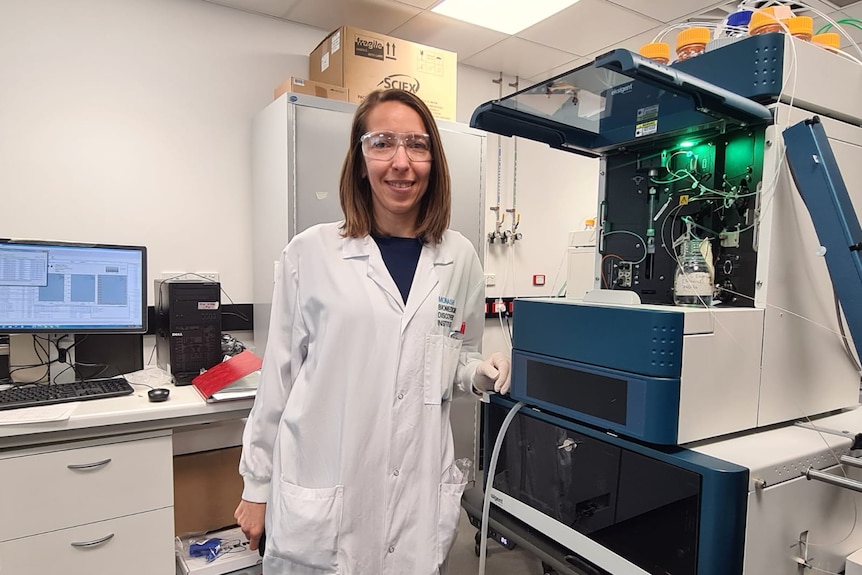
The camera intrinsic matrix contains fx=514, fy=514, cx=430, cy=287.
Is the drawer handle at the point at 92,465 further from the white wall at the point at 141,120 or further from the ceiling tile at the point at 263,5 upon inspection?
the ceiling tile at the point at 263,5

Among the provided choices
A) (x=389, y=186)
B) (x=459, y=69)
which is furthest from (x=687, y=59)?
(x=459, y=69)

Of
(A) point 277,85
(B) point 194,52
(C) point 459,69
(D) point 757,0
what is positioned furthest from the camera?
(C) point 459,69

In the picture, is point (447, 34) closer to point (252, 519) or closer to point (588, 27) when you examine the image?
point (588, 27)

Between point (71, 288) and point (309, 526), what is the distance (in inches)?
53.6

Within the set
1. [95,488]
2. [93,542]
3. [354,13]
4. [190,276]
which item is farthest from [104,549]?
[354,13]

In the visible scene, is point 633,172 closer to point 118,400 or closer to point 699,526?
point 699,526

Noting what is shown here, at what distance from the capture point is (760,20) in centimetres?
109

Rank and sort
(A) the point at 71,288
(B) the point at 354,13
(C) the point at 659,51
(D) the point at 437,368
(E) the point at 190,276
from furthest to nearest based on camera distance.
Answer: (B) the point at 354,13, (E) the point at 190,276, (A) the point at 71,288, (C) the point at 659,51, (D) the point at 437,368

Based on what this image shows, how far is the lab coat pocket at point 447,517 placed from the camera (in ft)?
3.61

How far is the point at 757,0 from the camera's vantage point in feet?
4.24

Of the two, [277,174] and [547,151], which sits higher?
[547,151]

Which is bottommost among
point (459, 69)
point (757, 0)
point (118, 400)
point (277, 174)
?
point (118, 400)

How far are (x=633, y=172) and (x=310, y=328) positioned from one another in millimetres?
908

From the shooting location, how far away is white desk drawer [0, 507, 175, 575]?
4.65 feet
